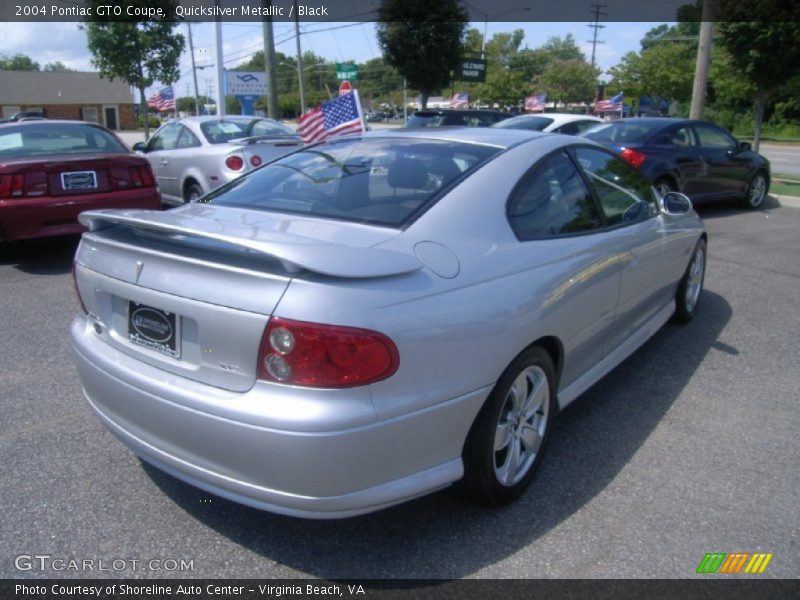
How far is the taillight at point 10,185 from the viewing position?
6.36 m

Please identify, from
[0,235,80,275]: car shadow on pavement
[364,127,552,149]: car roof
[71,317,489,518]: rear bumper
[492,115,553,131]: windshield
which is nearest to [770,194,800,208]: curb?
[492,115,553,131]: windshield

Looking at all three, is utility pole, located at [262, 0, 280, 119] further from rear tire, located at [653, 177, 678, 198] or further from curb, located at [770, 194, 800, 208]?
curb, located at [770, 194, 800, 208]

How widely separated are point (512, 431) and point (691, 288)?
10.2ft

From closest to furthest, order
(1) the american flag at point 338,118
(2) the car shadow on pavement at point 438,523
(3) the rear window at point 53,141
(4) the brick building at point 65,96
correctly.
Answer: (2) the car shadow on pavement at point 438,523, (3) the rear window at point 53,141, (1) the american flag at point 338,118, (4) the brick building at point 65,96

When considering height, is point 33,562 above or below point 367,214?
below

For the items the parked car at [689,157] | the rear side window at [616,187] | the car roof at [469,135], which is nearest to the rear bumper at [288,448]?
the car roof at [469,135]

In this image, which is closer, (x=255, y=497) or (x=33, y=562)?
(x=255, y=497)

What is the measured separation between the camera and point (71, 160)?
659 centimetres

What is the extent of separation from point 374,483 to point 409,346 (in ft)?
1.56

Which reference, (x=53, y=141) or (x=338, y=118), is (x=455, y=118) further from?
(x=53, y=141)

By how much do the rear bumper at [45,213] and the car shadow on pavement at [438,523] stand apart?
14.0ft

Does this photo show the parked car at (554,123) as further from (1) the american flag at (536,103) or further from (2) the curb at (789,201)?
(1) the american flag at (536,103)

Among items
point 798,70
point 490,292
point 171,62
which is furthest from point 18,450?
point 171,62

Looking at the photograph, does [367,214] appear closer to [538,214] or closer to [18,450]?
[538,214]
